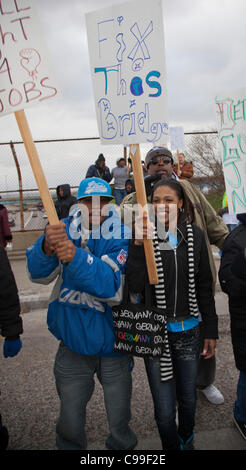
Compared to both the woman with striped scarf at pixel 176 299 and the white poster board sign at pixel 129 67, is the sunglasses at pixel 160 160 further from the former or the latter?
the white poster board sign at pixel 129 67

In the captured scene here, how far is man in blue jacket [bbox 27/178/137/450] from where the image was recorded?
1.97m

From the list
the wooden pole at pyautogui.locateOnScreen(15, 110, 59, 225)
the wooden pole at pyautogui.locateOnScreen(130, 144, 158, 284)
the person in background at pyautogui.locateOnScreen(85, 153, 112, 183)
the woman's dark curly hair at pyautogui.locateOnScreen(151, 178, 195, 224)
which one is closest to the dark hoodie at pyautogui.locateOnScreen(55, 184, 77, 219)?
the person in background at pyautogui.locateOnScreen(85, 153, 112, 183)

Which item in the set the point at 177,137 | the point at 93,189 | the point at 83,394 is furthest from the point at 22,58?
the point at 177,137

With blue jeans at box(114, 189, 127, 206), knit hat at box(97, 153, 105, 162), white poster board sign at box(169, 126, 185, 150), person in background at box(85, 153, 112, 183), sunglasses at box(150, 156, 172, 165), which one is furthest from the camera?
blue jeans at box(114, 189, 127, 206)

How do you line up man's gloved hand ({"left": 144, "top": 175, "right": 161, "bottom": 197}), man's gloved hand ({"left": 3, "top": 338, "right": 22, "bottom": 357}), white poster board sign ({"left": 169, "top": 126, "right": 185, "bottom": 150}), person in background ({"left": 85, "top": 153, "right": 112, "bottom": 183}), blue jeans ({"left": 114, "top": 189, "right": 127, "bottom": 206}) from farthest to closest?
blue jeans ({"left": 114, "top": 189, "right": 127, "bottom": 206})
person in background ({"left": 85, "top": 153, "right": 112, "bottom": 183})
white poster board sign ({"left": 169, "top": 126, "right": 185, "bottom": 150})
man's gloved hand ({"left": 144, "top": 175, "right": 161, "bottom": 197})
man's gloved hand ({"left": 3, "top": 338, "right": 22, "bottom": 357})

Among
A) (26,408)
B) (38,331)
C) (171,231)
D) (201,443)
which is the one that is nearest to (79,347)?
(171,231)

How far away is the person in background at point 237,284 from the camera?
211 cm

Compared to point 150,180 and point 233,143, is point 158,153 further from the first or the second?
point 233,143

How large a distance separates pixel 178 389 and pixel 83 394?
1.92 ft

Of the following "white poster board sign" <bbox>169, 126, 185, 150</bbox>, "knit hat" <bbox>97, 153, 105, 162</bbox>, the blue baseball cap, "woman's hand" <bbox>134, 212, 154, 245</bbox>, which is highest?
"white poster board sign" <bbox>169, 126, 185, 150</bbox>

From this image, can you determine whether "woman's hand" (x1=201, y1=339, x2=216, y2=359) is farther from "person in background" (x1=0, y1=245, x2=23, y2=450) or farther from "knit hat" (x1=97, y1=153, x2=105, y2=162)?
"knit hat" (x1=97, y1=153, x2=105, y2=162)

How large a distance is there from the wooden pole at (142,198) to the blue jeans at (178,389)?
0.45 metres

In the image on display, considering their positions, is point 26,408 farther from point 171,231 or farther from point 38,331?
point 171,231

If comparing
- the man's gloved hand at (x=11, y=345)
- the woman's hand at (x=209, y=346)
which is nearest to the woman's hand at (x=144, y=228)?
the woman's hand at (x=209, y=346)
